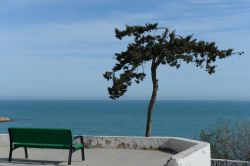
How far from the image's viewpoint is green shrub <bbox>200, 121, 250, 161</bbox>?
17.4 meters

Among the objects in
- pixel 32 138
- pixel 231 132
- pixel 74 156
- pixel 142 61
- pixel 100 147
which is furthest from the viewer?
pixel 231 132

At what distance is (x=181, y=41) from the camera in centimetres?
1639

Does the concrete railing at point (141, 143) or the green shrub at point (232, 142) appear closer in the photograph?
the concrete railing at point (141, 143)

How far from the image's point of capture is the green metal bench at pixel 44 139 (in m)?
11.5

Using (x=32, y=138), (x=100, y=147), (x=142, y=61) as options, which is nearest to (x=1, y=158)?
(x=32, y=138)

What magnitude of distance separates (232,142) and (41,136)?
776 centimetres

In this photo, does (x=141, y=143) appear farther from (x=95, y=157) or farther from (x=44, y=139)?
(x=44, y=139)

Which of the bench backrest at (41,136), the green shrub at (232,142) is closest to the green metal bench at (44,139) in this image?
the bench backrest at (41,136)

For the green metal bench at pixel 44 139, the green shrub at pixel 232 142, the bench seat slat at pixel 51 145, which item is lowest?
the green shrub at pixel 232 142

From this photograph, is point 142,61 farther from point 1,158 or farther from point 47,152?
point 1,158

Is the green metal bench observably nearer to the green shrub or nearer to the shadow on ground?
the shadow on ground

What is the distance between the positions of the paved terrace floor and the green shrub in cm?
464

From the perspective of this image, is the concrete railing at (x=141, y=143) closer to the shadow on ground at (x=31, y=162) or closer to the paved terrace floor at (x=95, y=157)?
the paved terrace floor at (x=95, y=157)

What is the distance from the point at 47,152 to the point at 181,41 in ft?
17.9
